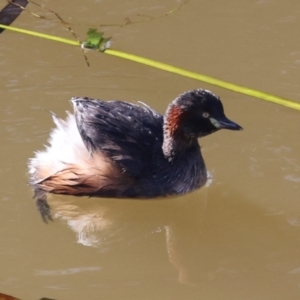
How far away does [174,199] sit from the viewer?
5.14 meters

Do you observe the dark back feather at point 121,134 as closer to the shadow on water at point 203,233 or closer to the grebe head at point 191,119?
the grebe head at point 191,119

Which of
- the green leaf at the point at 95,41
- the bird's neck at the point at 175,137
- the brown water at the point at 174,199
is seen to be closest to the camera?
the brown water at the point at 174,199

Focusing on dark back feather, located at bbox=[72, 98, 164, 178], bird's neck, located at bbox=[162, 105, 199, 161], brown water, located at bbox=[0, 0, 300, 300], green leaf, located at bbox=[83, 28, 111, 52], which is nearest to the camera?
brown water, located at bbox=[0, 0, 300, 300]

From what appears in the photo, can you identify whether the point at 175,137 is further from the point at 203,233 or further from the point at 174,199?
the point at 203,233

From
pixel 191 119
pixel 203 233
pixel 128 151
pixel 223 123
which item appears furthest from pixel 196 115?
pixel 203 233

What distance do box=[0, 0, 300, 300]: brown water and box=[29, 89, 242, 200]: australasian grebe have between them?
0.11 metres

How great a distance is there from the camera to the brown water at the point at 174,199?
4.22 meters

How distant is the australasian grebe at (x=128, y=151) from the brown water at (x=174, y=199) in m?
0.11

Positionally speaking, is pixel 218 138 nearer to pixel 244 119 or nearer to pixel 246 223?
pixel 244 119

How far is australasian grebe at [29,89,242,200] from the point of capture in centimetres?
493

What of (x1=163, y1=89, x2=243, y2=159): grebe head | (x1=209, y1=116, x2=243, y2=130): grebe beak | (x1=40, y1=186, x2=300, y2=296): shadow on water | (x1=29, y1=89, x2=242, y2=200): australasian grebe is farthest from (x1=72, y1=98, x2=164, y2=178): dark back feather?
(x1=209, y1=116, x2=243, y2=130): grebe beak

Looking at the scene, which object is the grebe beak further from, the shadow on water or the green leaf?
the green leaf

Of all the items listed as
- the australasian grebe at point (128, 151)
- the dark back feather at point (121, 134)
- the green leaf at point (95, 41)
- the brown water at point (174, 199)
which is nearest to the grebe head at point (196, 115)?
the australasian grebe at point (128, 151)

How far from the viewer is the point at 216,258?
4422 mm
